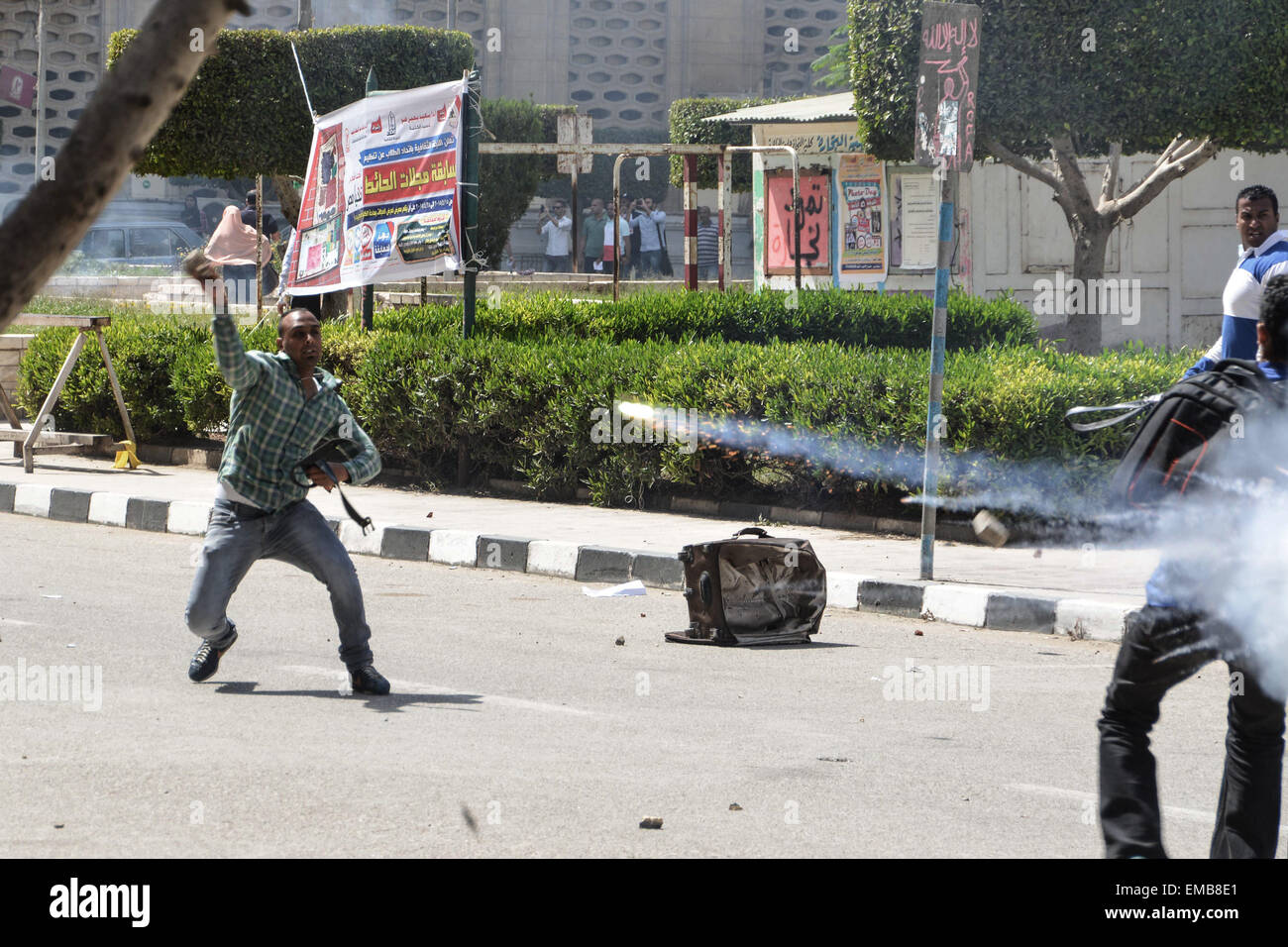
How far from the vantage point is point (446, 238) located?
1259 centimetres

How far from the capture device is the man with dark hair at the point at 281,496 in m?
6.49

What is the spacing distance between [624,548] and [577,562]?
29cm

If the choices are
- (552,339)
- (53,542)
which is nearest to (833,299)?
(552,339)

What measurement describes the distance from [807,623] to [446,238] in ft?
19.0

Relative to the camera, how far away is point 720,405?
433 inches

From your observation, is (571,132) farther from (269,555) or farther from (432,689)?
(432,689)

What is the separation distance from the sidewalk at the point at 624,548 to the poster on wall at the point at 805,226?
9.58 metres

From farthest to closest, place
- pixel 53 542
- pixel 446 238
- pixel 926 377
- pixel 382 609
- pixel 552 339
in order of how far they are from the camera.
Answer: pixel 552 339, pixel 446 238, pixel 53 542, pixel 926 377, pixel 382 609

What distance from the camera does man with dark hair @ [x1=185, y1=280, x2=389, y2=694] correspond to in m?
6.49

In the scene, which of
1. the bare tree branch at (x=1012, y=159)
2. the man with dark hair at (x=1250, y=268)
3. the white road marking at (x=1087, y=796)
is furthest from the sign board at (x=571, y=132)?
the white road marking at (x=1087, y=796)

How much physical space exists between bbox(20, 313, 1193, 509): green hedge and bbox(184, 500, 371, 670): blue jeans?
4.47m

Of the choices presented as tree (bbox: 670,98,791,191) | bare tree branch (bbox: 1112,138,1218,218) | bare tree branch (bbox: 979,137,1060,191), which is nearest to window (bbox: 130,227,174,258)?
tree (bbox: 670,98,791,191)

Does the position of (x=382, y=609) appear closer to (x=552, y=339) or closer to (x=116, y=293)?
(x=552, y=339)

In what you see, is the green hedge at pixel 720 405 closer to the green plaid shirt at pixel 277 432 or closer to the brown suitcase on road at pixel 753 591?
the brown suitcase on road at pixel 753 591
